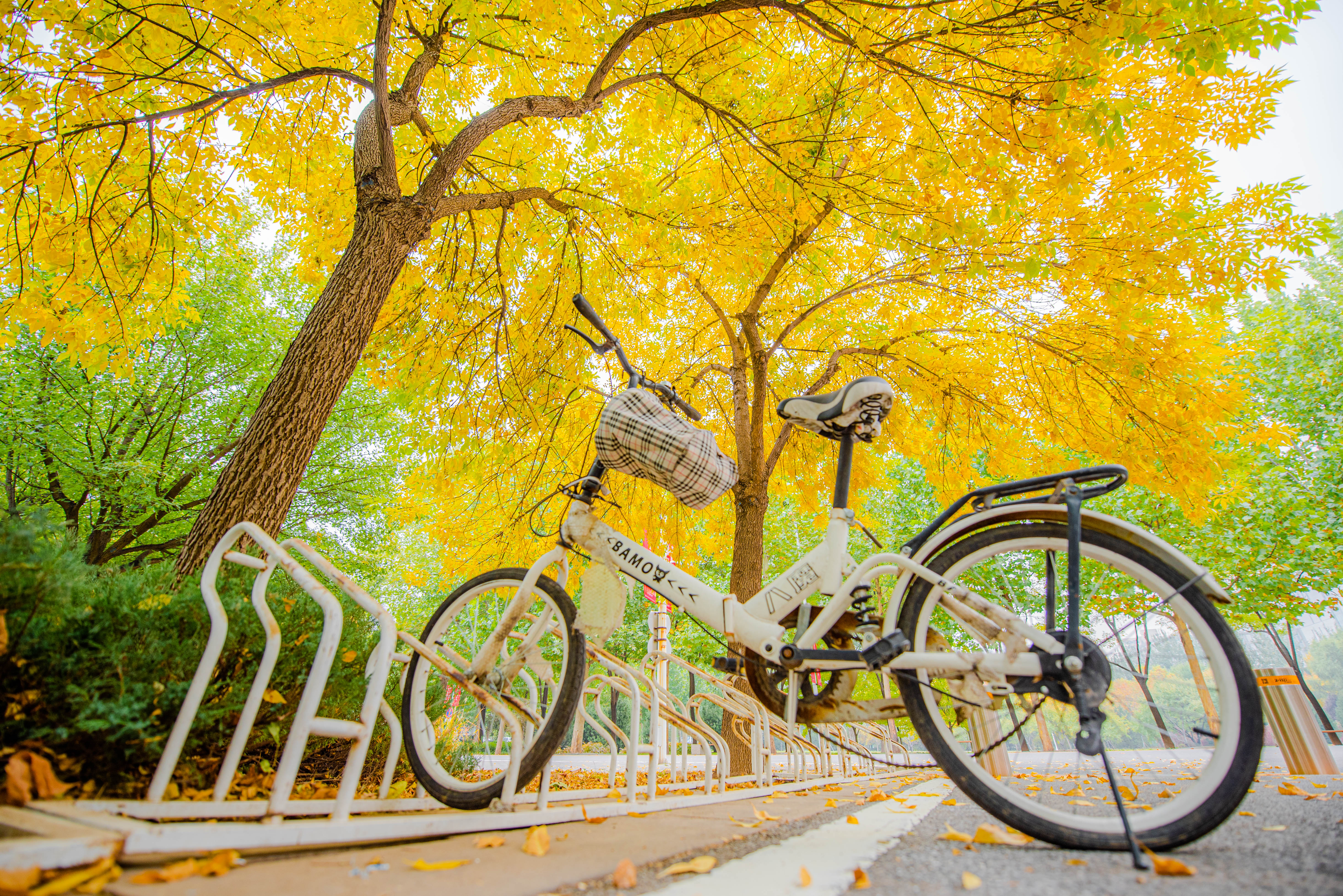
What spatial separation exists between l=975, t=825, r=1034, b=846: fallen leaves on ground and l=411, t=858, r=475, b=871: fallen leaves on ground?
1567mm

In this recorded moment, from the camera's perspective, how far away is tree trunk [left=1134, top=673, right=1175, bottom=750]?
2139mm

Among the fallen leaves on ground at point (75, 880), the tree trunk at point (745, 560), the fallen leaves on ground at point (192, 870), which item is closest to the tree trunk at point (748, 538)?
the tree trunk at point (745, 560)

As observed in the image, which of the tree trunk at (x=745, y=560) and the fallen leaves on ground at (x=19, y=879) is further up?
the tree trunk at (x=745, y=560)

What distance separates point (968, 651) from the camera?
85.4 inches

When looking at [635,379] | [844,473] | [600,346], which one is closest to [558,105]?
[600,346]

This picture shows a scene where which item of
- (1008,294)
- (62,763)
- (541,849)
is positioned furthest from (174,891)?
(1008,294)

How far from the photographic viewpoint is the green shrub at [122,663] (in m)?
1.70

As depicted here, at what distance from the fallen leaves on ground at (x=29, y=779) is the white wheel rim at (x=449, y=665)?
1.15 metres

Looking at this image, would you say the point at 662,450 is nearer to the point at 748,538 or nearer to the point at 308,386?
the point at 308,386

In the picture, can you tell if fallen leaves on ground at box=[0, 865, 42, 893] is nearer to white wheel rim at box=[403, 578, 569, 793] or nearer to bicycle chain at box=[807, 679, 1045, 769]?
white wheel rim at box=[403, 578, 569, 793]

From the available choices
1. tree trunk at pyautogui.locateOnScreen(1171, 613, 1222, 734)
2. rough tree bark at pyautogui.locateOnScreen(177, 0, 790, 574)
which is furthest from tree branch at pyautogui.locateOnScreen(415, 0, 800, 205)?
tree trunk at pyautogui.locateOnScreen(1171, 613, 1222, 734)

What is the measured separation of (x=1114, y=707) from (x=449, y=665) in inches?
96.7

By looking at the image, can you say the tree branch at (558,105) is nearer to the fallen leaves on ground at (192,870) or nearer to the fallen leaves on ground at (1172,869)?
the fallen leaves on ground at (192,870)

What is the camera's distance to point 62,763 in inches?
67.9
